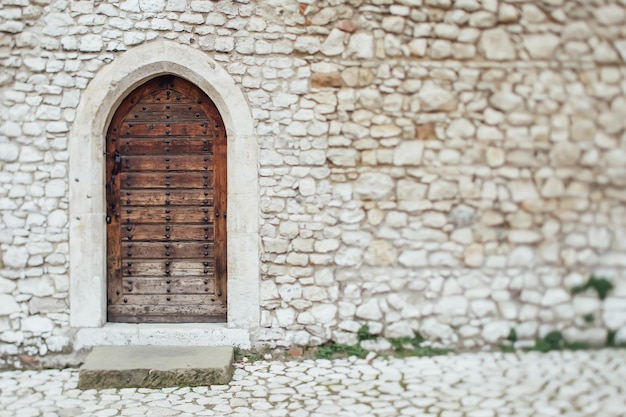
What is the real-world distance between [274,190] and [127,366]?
166cm

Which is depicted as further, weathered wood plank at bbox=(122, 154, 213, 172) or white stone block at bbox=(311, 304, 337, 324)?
weathered wood plank at bbox=(122, 154, 213, 172)

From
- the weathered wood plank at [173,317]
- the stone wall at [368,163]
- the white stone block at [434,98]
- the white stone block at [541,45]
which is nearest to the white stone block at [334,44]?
the stone wall at [368,163]

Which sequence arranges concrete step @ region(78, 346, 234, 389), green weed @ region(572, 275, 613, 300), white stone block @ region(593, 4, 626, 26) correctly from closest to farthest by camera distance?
concrete step @ region(78, 346, 234, 389), white stone block @ region(593, 4, 626, 26), green weed @ region(572, 275, 613, 300)

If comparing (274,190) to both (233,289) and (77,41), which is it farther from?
(77,41)

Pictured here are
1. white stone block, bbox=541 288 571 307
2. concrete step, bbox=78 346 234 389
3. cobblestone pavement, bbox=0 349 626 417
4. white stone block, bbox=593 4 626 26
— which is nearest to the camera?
cobblestone pavement, bbox=0 349 626 417

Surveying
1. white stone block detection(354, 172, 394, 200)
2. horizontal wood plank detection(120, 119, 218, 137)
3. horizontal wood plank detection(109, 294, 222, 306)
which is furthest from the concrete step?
horizontal wood plank detection(120, 119, 218, 137)

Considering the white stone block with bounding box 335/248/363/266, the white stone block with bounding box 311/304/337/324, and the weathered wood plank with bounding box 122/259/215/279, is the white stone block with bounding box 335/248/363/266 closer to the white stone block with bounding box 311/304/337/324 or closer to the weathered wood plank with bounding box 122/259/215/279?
the white stone block with bounding box 311/304/337/324

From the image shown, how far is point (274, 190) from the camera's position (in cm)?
445

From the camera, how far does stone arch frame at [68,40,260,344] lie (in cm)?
440

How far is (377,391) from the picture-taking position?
3.82 meters

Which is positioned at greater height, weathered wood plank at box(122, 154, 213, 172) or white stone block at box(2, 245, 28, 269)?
weathered wood plank at box(122, 154, 213, 172)

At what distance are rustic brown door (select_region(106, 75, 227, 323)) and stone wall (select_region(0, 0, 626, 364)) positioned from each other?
0.38 meters

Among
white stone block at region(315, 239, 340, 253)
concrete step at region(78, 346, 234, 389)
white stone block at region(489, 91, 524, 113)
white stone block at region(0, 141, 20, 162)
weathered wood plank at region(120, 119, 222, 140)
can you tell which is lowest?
concrete step at region(78, 346, 234, 389)

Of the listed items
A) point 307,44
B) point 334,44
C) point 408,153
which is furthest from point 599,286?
point 307,44
